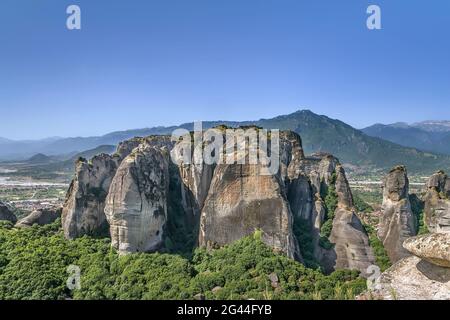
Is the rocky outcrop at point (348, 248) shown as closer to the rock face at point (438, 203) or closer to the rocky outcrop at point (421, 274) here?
the rock face at point (438, 203)

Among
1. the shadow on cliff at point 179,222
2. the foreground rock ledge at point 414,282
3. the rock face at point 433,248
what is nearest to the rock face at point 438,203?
the shadow on cliff at point 179,222

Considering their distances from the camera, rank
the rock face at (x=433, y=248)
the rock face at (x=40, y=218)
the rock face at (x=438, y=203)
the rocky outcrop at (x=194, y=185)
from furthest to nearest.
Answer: the rock face at (x=40, y=218)
the rock face at (x=438, y=203)
the rocky outcrop at (x=194, y=185)
the rock face at (x=433, y=248)

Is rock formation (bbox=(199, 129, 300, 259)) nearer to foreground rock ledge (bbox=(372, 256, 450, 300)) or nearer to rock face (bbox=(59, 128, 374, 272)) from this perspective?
rock face (bbox=(59, 128, 374, 272))

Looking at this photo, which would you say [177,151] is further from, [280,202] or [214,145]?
A: [280,202]

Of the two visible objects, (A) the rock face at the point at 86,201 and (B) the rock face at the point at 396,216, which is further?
(B) the rock face at the point at 396,216

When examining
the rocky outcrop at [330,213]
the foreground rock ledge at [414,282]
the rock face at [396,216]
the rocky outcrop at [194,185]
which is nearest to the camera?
the foreground rock ledge at [414,282]
